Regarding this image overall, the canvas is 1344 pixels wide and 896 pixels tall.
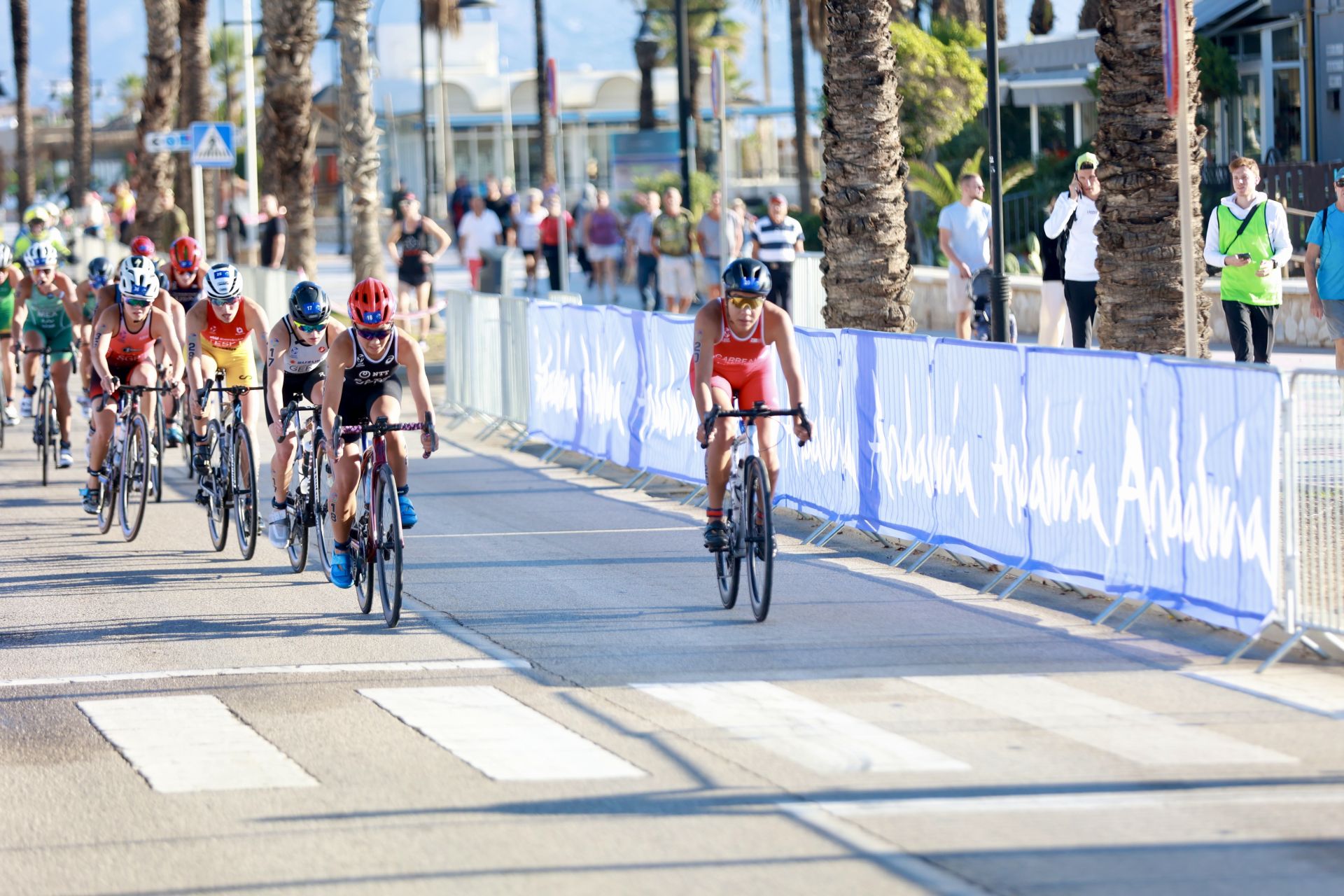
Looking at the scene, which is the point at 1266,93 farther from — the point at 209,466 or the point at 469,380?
the point at 209,466

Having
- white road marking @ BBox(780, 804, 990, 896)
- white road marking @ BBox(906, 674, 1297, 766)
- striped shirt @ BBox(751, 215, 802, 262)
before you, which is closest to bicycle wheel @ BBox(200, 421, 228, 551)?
white road marking @ BBox(906, 674, 1297, 766)

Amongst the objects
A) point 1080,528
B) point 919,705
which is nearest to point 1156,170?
point 1080,528

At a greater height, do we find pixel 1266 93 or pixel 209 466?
pixel 1266 93

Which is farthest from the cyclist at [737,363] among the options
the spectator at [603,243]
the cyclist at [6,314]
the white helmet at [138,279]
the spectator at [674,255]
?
the spectator at [603,243]

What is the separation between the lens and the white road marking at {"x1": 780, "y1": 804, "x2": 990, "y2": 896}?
19.1 feet

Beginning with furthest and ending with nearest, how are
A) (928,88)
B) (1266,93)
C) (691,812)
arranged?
(928,88), (1266,93), (691,812)

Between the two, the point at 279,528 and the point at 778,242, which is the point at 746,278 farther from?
the point at 778,242

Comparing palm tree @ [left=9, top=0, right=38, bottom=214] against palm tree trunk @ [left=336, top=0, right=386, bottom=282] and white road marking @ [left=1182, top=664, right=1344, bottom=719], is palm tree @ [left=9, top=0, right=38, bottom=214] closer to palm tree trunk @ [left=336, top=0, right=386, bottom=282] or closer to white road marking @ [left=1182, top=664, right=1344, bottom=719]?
palm tree trunk @ [left=336, top=0, right=386, bottom=282]

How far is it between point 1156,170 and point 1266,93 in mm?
19581

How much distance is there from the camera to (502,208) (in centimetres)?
3775

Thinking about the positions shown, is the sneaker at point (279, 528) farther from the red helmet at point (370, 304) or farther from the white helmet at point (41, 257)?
the white helmet at point (41, 257)

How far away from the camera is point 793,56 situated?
47.0m

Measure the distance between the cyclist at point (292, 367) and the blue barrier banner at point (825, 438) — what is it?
3.03 metres

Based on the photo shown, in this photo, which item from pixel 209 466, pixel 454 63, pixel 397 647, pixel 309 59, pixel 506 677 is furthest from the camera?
pixel 454 63
